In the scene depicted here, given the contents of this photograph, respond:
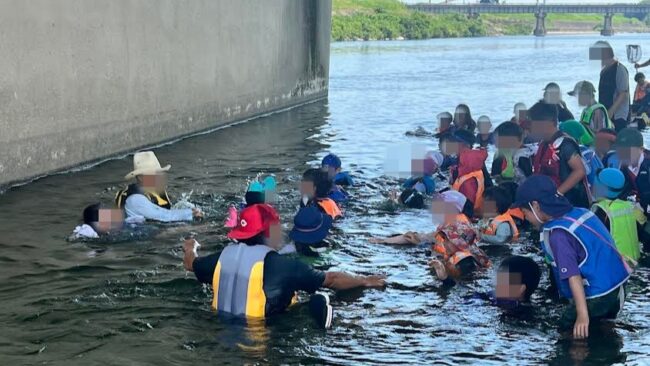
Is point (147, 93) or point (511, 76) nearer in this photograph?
point (147, 93)

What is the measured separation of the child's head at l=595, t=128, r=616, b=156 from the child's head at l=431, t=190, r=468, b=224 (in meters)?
2.67

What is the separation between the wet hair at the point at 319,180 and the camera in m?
10.5

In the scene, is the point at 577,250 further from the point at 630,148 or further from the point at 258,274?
the point at 630,148

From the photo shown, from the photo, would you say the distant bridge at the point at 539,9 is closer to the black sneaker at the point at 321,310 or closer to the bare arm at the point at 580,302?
the black sneaker at the point at 321,310

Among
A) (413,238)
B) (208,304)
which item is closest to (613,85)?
(413,238)

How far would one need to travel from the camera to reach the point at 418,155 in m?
15.3

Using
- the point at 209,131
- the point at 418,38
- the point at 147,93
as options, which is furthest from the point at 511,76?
the point at 418,38

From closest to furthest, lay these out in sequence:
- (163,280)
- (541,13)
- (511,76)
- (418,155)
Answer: (163,280) → (418,155) → (511,76) → (541,13)

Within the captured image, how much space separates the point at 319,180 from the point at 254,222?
3687 mm

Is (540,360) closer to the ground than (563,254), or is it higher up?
closer to the ground

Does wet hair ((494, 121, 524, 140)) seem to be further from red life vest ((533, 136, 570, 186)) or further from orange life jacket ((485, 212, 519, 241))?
orange life jacket ((485, 212, 519, 241))

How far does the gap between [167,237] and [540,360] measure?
17.3 feet

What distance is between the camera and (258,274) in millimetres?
7293

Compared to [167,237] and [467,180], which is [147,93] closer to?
[167,237]
